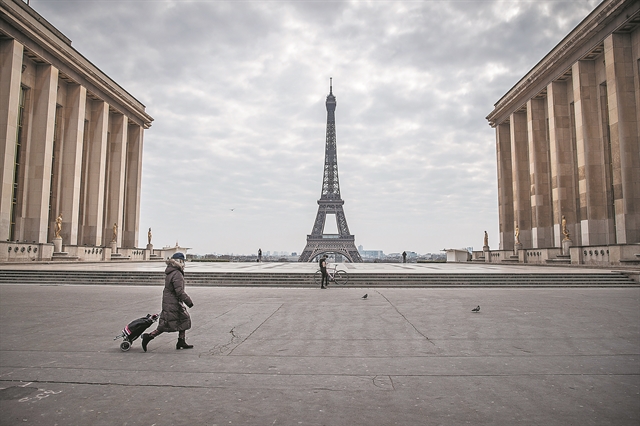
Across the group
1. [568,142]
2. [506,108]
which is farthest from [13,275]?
[506,108]

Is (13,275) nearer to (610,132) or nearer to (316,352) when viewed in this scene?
(316,352)

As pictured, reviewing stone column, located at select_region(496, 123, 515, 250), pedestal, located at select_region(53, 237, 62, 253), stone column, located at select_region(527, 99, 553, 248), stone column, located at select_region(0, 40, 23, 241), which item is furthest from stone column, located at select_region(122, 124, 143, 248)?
stone column, located at select_region(527, 99, 553, 248)

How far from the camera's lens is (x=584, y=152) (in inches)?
1353

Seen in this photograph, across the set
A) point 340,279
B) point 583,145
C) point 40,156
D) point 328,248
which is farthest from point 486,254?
point 40,156

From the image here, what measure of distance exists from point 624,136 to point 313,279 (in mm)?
24651

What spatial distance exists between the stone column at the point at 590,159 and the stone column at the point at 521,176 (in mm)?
11786

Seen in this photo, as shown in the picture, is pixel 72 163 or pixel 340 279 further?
pixel 72 163

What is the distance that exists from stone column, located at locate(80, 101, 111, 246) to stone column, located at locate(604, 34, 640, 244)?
149 ft

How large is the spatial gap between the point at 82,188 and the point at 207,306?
1518 inches

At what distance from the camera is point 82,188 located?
145 feet

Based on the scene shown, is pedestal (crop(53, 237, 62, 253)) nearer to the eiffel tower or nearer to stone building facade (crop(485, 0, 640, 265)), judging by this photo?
stone building facade (crop(485, 0, 640, 265))

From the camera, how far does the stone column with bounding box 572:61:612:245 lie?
33.4 metres

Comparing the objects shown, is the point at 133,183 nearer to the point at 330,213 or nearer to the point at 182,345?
the point at 330,213

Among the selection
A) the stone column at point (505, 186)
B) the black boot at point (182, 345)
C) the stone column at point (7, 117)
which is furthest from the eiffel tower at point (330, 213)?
the black boot at point (182, 345)
